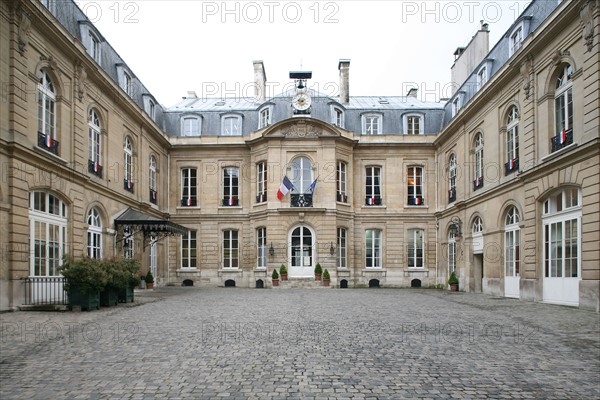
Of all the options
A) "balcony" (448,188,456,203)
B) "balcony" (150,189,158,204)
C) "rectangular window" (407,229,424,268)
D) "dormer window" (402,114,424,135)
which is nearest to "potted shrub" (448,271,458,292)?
"balcony" (448,188,456,203)

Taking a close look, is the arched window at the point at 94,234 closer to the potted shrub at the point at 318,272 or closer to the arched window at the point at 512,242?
the potted shrub at the point at 318,272

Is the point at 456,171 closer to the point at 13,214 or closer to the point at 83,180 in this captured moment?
the point at 83,180

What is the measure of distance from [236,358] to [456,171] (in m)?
20.0

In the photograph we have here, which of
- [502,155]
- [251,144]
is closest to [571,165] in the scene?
[502,155]

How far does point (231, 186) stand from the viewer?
29062 millimetres

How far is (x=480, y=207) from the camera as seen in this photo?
71.4 feet

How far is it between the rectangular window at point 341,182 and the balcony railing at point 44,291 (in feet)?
49.5

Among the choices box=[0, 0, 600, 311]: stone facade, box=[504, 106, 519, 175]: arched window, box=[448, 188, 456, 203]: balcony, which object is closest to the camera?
box=[0, 0, 600, 311]: stone facade

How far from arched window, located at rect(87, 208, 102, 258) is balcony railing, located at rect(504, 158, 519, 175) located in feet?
49.3

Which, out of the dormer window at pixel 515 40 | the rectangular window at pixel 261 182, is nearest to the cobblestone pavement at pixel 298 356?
the dormer window at pixel 515 40

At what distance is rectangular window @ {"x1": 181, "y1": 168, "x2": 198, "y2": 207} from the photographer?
29.2m

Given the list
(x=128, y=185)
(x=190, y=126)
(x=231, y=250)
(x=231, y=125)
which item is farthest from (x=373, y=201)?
(x=128, y=185)

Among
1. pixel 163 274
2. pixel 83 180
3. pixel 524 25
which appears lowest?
pixel 163 274

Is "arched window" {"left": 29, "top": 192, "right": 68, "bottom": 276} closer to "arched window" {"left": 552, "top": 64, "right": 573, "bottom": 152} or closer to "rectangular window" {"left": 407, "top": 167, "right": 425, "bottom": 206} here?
"arched window" {"left": 552, "top": 64, "right": 573, "bottom": 152}
